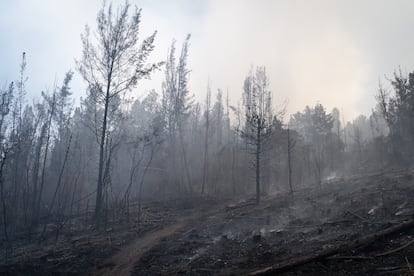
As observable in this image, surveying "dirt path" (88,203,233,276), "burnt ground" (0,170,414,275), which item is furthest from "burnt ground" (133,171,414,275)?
"dirt path" (88,203,233,276)

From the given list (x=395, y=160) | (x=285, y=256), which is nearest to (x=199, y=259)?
(x=285, y=256)

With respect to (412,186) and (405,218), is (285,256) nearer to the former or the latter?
(405,218)

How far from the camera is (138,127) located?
4375 cm

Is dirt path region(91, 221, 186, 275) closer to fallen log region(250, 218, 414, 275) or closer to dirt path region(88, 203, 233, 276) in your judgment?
dirt path region(88, 203, 233, 276)

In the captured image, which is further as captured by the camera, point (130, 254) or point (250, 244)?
point (130, 254)

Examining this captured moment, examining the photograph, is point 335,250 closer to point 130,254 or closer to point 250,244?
point 250,244

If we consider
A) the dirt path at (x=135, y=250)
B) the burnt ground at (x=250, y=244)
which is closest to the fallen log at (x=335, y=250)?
the burnt ground at (x=250, y=244)

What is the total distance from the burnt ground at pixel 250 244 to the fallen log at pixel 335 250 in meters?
0.08

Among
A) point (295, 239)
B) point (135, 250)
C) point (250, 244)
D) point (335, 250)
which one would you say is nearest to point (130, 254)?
point (135, 250)

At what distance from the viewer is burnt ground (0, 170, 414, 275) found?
26.0 ft

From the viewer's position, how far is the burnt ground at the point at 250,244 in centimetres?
793

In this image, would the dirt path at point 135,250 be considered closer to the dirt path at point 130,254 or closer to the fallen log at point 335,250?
the dirt path at point 130,254

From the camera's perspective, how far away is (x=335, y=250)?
322 inches

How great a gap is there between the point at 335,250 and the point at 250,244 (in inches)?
134
